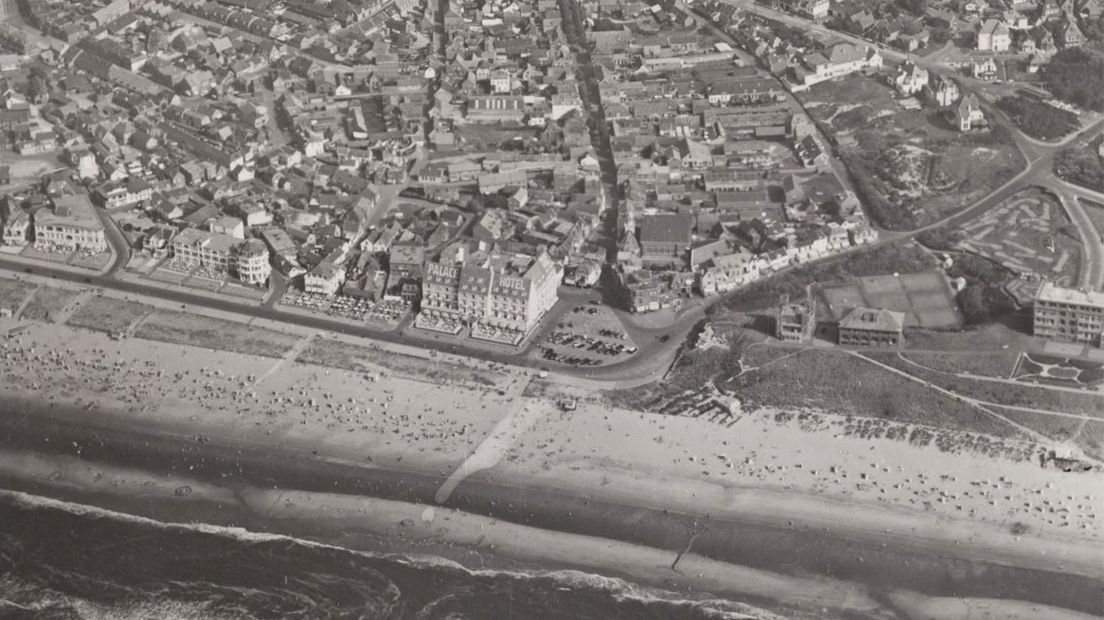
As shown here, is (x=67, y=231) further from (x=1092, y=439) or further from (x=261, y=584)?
(x=1092, y=439)

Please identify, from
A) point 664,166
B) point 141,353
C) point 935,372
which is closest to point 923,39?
point 664,166

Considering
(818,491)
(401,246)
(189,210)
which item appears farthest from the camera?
(189,210)

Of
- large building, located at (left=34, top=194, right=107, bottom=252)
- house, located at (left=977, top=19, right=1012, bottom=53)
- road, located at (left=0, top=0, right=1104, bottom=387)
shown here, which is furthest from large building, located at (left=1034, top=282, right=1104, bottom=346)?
large building, located at (left=34, top=194, right=107, bottom=252)

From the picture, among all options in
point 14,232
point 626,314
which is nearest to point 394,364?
point 626,314

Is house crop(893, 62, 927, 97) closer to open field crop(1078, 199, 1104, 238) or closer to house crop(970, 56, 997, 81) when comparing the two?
house crop(970, 56, 997, 81)

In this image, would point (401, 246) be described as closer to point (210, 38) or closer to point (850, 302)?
point (850, 302)

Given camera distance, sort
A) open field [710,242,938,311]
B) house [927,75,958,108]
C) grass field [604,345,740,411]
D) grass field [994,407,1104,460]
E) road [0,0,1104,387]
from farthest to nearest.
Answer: house [927,75,958,108], open field [710,242,938,311], road [0,0,1104,387], grass field [604,345,740,411], grass field [994,407,1104,460]
